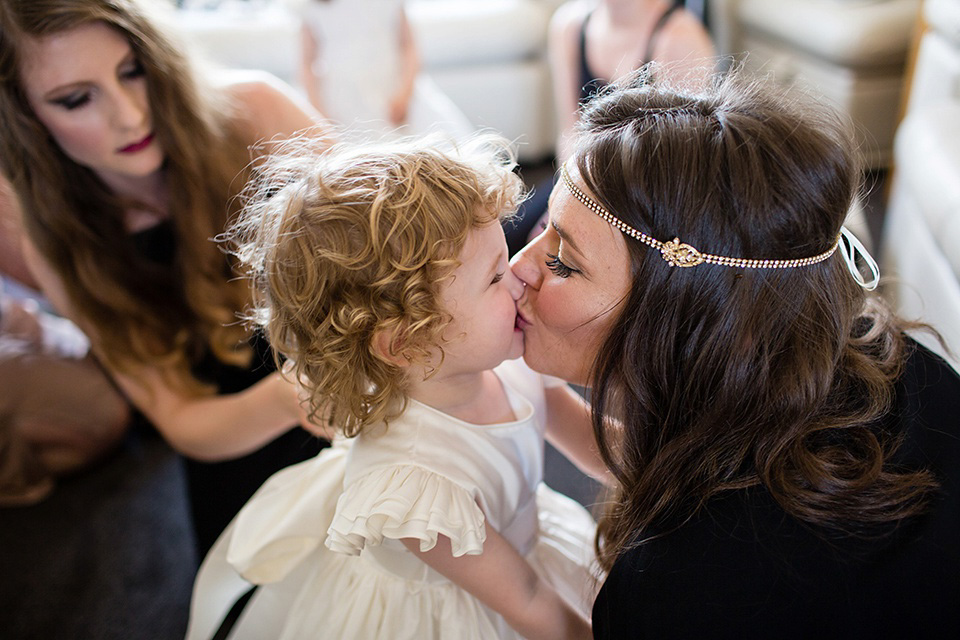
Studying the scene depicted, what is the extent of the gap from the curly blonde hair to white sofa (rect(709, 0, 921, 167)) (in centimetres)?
199

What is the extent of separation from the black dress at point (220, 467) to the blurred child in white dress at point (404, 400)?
14.6 inches

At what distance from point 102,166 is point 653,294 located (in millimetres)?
1018

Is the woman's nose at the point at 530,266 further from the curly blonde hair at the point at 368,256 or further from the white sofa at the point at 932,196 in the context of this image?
the white sofa at the point at 932,196

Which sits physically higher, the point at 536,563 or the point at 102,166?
the point at 102,166

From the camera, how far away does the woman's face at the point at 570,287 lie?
0.85m

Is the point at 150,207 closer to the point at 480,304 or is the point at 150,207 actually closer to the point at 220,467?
the point at 220,467

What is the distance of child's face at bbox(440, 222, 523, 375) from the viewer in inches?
34.9

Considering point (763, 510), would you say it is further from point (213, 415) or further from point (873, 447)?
point (213, 415)

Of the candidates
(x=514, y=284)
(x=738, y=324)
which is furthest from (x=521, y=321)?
(x=738, y=324)

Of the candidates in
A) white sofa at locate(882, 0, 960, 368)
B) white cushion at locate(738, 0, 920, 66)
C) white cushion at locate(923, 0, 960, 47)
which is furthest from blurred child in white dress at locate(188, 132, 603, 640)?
white cushion at locate(738, 0, 920, 66)

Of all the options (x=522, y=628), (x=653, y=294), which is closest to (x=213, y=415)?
(x=522, y=628)

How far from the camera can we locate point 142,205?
1.47m

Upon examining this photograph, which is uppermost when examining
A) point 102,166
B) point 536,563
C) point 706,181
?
point 706,181

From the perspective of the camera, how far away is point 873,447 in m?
0.83
